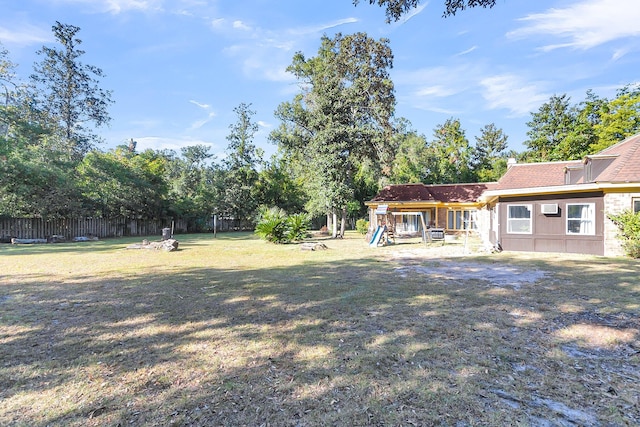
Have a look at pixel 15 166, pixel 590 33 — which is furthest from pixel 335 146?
pixel 15 166

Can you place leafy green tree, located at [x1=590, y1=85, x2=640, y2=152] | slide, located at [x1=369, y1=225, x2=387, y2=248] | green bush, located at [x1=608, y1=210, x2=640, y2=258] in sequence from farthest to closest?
leafy green tree, located at [x1=590, y1=85, x2=640, y2=152] → slide, located at [x1=369, y1=225, x2=387, y2=248] → green bush, located at [x1=608, y1=210, x2=640, y2=258]

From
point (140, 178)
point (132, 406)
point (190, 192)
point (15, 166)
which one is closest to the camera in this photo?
point (132, 406)

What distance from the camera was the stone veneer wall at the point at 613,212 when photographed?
10227mm

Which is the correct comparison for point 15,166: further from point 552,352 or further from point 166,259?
point 552,352

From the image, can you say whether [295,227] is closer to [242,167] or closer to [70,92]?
[242,167]

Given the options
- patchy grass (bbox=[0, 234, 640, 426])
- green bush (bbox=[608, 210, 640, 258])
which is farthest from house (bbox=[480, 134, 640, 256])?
patchy grass (bbox=[0, 234, 640, 426])

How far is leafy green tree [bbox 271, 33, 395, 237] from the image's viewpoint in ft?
62.9

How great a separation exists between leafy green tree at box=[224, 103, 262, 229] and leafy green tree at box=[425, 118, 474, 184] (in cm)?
1623

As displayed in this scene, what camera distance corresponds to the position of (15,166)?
50.4 feet

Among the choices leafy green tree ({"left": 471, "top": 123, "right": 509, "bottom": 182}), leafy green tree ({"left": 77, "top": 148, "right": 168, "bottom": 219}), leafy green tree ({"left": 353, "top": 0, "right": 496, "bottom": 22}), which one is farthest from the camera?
leafy green tree ({"left": 471, "top": 123, "right": 509, "bottom": 182})

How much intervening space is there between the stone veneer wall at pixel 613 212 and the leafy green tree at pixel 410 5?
9.45 m

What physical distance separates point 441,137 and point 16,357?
3818 cm

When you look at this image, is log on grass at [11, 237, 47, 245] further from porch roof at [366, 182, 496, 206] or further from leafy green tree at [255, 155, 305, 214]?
porch roof at [366, 182, 496, 206]

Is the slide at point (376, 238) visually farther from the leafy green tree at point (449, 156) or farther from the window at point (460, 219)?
the leafy green tree at point (449, 156)
